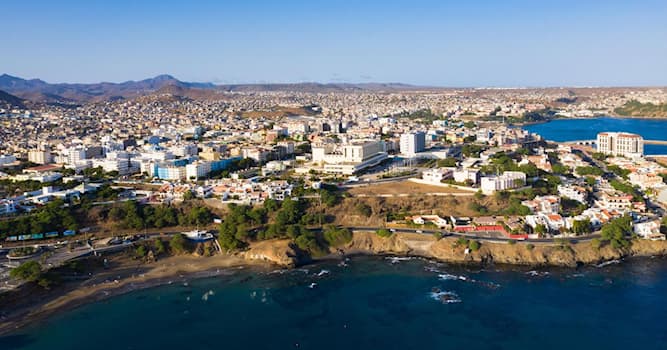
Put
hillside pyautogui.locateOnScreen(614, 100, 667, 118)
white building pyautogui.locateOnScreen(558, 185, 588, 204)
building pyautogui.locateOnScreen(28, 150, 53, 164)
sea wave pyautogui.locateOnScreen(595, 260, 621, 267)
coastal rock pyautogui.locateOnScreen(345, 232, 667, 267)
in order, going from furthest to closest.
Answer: hillside pyautogui.locateOnScreen(614, 100, 667, 118), building pyautogui.locateOnScreen(28, 150, 53, 164), white building pyautogui.locateOnScreen(558, 185, 588, 204), coastal rock pyautogui.locateOnScreen(345, 232, 667, 267), sea wave pyautogui.locateOnScreen(595, 260, 621, 267)

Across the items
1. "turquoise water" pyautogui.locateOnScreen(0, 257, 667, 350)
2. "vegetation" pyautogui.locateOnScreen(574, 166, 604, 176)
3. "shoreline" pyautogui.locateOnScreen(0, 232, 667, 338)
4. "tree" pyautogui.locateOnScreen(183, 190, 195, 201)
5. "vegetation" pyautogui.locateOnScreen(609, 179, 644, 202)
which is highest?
"vegetation" pyautogui.locateOnScreen(574, 166, 604, 176)

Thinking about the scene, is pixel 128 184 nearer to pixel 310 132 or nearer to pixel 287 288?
pixel 287 288

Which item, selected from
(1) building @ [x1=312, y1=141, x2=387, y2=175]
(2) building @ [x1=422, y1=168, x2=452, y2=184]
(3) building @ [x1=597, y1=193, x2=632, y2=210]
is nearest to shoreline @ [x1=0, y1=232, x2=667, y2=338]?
(3) building @ [x1=597, y1=193, x2=632, y2=210]

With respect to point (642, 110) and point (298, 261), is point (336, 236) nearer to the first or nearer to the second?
point (298, 261)

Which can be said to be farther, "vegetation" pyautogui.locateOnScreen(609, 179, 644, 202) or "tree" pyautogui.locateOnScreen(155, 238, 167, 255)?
"vegetation" pyautogui.locateOnScreen(609, 179, 644, 202)

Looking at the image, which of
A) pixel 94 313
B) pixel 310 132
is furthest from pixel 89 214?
pixel 310 132

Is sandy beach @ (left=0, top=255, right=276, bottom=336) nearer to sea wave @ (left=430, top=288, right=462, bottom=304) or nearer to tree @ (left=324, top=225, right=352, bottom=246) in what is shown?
tree @ (left=324, top=225, right=352, bottom=246)

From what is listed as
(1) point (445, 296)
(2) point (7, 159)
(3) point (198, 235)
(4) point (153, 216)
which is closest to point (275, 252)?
(3) point (198, 235)

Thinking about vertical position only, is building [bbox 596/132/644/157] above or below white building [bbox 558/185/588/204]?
above
